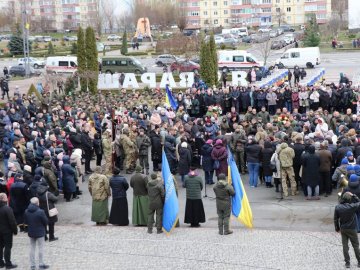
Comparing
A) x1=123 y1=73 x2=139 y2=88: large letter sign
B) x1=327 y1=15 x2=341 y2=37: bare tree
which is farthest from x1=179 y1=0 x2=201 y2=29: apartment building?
x1=123 y1=73 x2=139 y2=88: large letter sign

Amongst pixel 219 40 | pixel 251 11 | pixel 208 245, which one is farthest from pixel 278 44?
pixel 208 245

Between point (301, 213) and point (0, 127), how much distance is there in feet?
37.6

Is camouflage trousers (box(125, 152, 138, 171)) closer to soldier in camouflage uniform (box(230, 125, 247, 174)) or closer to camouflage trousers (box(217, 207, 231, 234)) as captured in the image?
soldier in camouflage uniform (box(230, 125, 247, 174))

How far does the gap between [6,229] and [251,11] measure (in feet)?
327

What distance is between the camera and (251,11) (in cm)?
A: 11044

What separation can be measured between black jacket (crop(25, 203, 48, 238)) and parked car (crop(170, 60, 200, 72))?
34239mm

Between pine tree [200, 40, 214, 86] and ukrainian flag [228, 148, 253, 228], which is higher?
pine tree [200, 40, 214, 86]

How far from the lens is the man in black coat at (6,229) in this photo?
1385 cm

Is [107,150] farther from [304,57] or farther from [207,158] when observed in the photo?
[304,57]

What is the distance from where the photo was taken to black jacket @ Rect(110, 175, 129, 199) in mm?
16469

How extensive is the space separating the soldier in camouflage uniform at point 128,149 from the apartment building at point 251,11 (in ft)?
279

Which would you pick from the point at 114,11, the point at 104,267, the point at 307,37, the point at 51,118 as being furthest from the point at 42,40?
the point at 104,267

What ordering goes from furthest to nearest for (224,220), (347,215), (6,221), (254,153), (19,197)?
(254,153) < (19,197) < (224,220) < (6,221) < (347,215)

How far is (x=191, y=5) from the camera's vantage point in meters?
110
